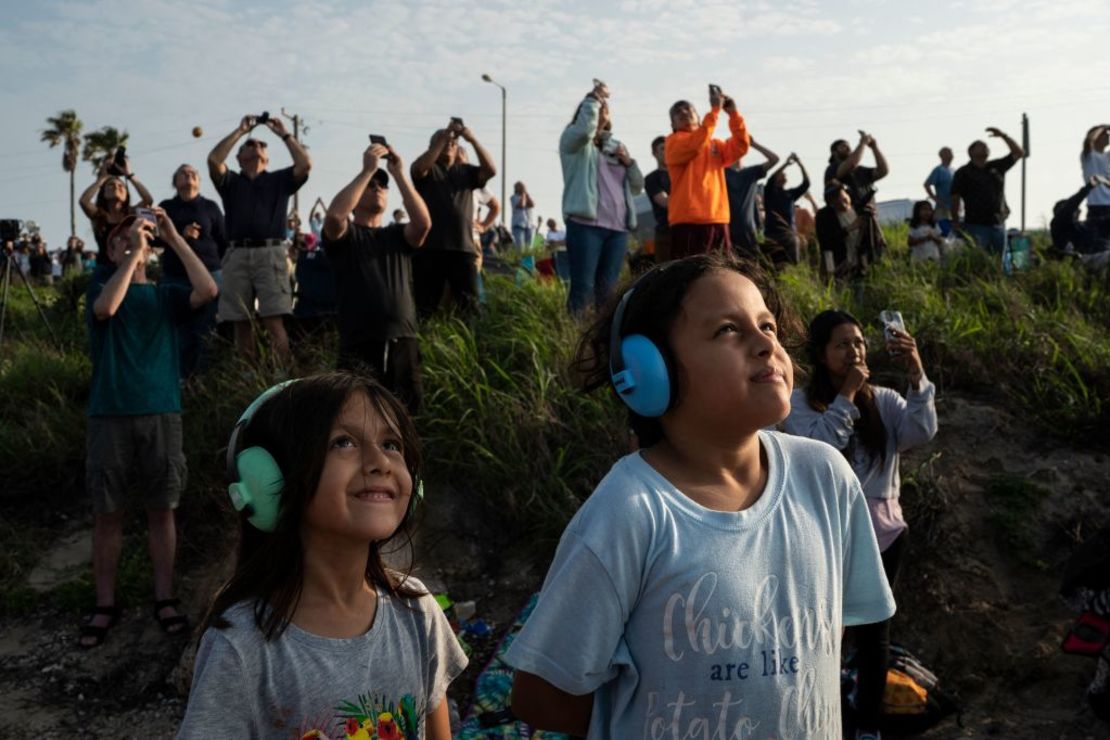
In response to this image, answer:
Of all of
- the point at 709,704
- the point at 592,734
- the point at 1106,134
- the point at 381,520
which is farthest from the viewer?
the point at 1106,134

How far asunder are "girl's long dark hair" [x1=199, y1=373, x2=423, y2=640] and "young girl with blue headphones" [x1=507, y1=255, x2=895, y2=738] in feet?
1.65

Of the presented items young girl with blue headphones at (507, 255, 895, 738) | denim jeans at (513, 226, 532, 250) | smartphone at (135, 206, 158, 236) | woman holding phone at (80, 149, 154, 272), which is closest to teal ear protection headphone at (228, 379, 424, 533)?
young girl with blue headphones at (507, 255, 895, 738)

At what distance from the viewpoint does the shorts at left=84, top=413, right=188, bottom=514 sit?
224 inches

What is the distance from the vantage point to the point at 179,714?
536 cm

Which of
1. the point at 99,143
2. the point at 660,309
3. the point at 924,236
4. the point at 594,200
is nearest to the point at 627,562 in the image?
the point at 660,309

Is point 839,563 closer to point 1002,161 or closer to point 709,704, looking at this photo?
point 709,704

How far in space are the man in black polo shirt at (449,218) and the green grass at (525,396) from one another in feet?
0.88

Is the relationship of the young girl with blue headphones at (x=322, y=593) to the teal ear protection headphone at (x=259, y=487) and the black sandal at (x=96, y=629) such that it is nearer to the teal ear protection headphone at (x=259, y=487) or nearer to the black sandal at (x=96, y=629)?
the teal ear protection headphone at (x=259, y=487)

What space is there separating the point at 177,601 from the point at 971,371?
5127mm

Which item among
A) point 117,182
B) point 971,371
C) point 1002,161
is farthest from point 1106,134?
point 117,182

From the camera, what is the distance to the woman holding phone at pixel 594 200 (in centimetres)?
796

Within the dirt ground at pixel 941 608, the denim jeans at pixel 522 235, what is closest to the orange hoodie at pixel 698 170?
the dirt ground at pixel 941 608

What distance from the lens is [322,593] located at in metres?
2.21

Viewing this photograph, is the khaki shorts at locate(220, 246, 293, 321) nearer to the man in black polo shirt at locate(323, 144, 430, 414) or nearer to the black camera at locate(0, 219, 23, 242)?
the man in black polo shirt at locate(323, 144, 430, 414)
